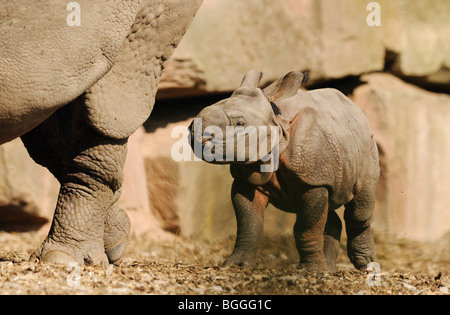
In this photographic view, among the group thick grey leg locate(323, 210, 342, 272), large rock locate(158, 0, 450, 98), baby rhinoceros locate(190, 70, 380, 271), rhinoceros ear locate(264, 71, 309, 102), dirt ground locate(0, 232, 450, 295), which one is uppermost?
large rock locate(158, 0, 450, 98)

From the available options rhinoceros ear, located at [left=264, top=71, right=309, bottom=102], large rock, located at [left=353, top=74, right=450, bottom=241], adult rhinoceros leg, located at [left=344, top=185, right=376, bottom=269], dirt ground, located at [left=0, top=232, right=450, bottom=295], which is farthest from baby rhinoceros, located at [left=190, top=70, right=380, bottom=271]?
large rock, located at [left=353, top=74, right=450, bottom=241]

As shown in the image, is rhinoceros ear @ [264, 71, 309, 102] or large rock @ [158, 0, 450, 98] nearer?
rhinoceros ear @ [264, 71, 309, 102]

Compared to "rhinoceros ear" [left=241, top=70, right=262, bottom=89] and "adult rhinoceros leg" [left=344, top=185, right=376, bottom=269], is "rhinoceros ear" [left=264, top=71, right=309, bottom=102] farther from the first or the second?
"adult rhinoceros leg" [left=344, top=185, right=376, bottom=269]

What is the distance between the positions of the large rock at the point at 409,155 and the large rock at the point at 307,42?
0.21 m

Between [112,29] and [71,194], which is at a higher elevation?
[112,29]

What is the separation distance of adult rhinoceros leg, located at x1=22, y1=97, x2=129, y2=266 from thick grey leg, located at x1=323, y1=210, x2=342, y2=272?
114 cm

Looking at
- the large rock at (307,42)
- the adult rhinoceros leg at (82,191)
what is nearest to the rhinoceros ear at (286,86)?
the adult rhinoceros leg at (82,191)

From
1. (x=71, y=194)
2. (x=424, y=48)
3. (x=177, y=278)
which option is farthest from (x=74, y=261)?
(x=424, y=48)

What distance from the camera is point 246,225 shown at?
384 cm

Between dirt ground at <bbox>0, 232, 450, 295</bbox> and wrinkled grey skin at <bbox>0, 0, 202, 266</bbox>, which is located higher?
wrinkled grey skin at <bbox>0, 0, 202, 266</bbox>

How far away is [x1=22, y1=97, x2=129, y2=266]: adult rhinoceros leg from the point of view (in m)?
3.66
